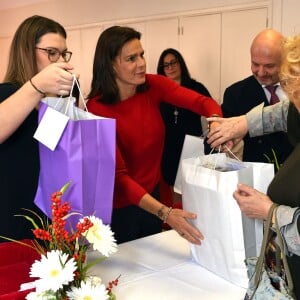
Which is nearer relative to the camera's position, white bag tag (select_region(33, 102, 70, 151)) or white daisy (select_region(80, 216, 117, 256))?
white daisy (select_region(80, 216, 117, 256))

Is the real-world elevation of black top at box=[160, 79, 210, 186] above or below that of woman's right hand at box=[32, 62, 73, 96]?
below

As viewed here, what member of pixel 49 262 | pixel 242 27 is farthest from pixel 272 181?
pixel 242 27

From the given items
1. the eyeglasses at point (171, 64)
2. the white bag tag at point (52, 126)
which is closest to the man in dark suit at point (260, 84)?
the white bag tag at point (52, 126)

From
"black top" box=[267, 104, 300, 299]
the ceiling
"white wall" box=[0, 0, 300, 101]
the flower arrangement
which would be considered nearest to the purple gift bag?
the flower arrangement

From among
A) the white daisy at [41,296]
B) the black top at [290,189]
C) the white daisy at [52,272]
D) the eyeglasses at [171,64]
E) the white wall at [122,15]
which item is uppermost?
the white wall at [122,15]

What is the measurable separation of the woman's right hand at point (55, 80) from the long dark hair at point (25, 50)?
0.26m

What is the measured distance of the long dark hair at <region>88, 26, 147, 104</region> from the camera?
185cm

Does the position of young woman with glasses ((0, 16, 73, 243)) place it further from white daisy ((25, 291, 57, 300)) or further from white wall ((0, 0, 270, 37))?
white wall ((0, 0, 270, 37))

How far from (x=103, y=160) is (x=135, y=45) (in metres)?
0.96

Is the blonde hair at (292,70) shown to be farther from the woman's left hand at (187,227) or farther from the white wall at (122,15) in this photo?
the white wall at (122,15)

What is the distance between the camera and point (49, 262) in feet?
2.76

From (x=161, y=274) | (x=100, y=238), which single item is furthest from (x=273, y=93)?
(x=100, y=238)

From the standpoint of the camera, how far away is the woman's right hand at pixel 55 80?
1.08 m

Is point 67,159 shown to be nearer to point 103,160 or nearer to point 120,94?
point 103,160
